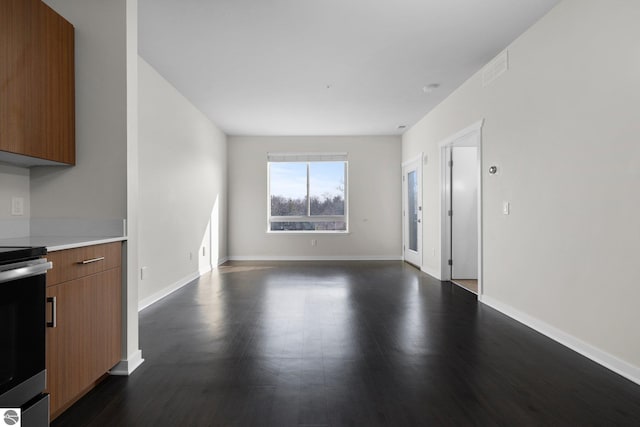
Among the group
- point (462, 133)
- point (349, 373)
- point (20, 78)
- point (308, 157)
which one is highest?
point (308, 157)

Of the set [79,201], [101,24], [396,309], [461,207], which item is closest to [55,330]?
[79,201]

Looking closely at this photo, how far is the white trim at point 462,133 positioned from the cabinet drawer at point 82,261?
3879 mm

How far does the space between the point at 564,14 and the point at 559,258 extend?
6.36 feet

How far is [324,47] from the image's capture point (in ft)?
11.6

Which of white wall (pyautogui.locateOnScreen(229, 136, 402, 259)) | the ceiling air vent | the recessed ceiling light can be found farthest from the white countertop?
white wall (pyautogui.locateOnScreen(229, 136, 402, 259))

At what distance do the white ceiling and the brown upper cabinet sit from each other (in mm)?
991

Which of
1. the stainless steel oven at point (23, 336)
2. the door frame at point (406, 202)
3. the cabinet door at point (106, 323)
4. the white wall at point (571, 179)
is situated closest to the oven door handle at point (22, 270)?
the stainless steel oven at point (23, 336)

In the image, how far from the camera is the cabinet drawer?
172cm

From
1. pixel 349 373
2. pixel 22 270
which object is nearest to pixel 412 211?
pixel 349 373

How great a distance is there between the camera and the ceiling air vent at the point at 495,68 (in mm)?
3604

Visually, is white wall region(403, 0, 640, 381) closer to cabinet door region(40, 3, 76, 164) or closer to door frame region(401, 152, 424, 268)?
door frame region(401, 152, 424, 268)

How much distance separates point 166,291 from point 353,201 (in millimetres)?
4412

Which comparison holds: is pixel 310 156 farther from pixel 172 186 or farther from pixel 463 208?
pixel 172 186

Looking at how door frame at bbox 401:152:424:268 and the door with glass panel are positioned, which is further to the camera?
the door with glass panel
